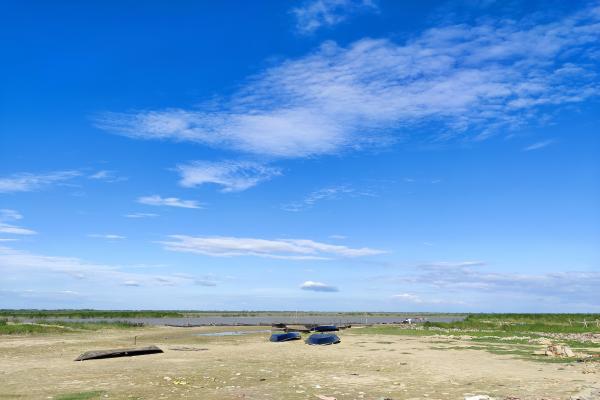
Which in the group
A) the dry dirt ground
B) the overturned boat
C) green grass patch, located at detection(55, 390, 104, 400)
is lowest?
the dry dirt ground

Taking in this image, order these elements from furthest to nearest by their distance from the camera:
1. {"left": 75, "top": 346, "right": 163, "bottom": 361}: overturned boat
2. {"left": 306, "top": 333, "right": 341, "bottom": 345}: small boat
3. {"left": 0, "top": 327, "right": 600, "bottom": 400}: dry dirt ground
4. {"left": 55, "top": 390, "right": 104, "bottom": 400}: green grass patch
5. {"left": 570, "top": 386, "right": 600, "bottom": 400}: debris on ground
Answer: {"left": 306, "top": 333, "right": 341, "bottom": 345}: small boat < {"left": 75, "top": 346, "right": 163, "bottom": 361}: overturned boat < {"left": 0, "top": 327, "right": 600, "bottom": 400}: dry dirt ground < {"left": 55, "top": 390, "right": 104, "bottom": 400}: green grass patch < {"left": 570, "top": 386, "right": 600, "bottom": 400}: debris on ground

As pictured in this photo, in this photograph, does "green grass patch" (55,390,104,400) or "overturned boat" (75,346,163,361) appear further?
"overturned boat" (75,346,163,361)

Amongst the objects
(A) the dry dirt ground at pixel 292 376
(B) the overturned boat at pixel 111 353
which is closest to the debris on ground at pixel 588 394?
(A) the dry dirt ground at pixel 292 376

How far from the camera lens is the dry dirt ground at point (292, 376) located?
17.5m

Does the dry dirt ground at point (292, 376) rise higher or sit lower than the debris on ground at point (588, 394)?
lower

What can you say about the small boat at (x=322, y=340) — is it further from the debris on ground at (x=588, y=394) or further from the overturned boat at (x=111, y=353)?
the debris on ground at (x=588, y=394)

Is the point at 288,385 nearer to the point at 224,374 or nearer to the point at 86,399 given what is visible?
the point at 224,374

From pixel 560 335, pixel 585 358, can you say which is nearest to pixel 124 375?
pixel 585 358

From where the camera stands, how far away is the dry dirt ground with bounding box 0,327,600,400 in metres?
17.5

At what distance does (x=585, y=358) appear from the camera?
85.6ft

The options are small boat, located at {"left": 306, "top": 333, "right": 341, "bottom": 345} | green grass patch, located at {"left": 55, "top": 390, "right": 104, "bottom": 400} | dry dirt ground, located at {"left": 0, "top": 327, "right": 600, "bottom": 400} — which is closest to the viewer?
green grass patch, located at {"left": 55, "top": 390, "right": 104, "bottom": 400}

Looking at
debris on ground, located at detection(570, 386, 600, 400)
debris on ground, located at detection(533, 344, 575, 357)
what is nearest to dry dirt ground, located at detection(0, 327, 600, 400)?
debris on ground, located at detection(570, 386, 600, 400)

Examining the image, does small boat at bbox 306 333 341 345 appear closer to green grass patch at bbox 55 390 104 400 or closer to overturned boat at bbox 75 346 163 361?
overturned boat at bbox 75 346 163 361

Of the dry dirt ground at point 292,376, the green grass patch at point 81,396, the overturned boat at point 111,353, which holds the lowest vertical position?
the dry dirt ground at point 292,376
